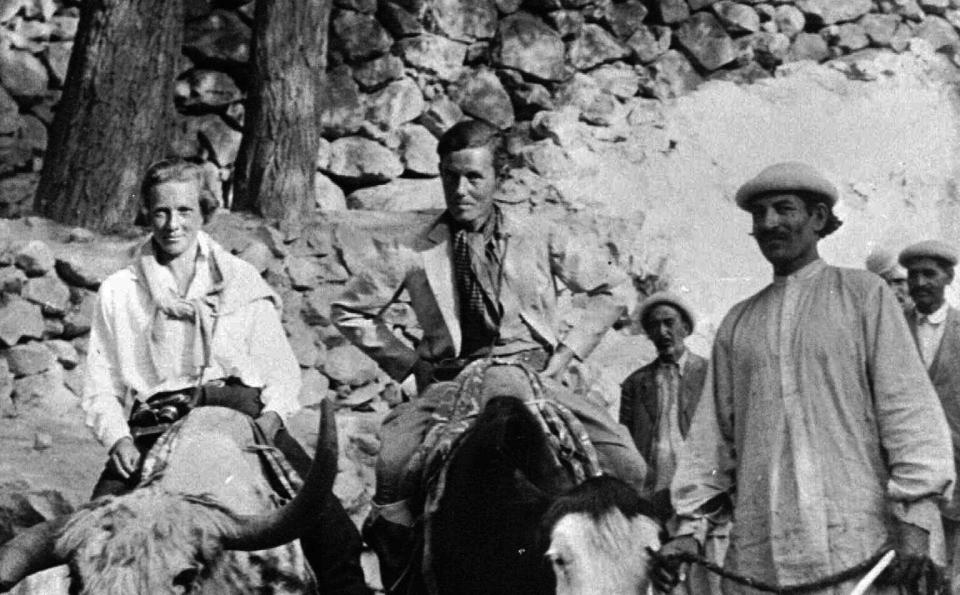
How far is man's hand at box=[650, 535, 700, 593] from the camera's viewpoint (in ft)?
19.4

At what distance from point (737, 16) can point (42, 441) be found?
557cm

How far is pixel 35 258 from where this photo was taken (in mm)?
11320

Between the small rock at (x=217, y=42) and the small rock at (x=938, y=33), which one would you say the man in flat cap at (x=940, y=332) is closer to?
the small rock at (x=217, y=42)

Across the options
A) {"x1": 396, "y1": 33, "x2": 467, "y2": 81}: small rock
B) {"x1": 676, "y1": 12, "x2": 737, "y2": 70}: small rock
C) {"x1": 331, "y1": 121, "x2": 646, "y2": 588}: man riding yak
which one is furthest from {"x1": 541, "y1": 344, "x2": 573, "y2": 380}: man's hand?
{"x1": 676, "y1": 12, "x2": 737, "y2": 70}: small rock

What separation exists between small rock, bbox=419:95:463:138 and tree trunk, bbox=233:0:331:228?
112cm

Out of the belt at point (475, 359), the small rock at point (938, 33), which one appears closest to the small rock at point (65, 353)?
the belt at point (475, 359)

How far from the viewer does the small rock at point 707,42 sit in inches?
558

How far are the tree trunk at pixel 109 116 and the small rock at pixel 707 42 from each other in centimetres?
356

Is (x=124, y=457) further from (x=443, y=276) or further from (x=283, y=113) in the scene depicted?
(x=283, y=113)

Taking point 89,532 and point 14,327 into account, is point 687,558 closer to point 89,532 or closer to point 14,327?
point 89,532

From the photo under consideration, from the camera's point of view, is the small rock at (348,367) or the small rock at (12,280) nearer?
the small rock at (12,280)

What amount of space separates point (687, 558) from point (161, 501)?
1596 mm

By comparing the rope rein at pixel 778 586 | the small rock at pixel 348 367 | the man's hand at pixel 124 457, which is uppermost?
the small rock at pixel 348 367

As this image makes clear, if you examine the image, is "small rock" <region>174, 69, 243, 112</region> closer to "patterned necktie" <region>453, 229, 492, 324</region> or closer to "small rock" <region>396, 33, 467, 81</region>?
"small rock" <region>396, 33, 467, 81</region>
